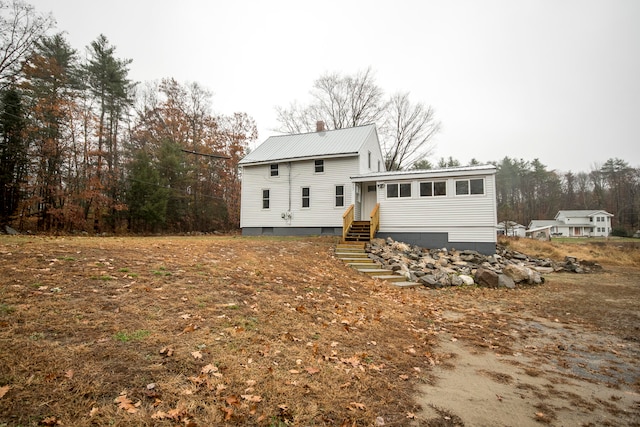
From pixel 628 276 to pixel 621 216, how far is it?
59442 millimetres

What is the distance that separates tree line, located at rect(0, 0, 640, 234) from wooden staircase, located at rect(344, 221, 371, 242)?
14.3 meters

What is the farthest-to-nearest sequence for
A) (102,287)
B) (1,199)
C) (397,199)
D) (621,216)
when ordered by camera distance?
(621,216)
(1,199)
(397,199)
(102,287)

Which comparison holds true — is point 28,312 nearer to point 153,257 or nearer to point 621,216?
point 153,257

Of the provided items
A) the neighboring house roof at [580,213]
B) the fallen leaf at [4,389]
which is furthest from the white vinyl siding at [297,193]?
the neighboring house roof at [580,213]

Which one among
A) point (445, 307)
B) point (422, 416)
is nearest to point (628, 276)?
point (445, 307)

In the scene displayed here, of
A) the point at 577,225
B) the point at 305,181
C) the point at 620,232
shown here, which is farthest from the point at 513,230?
the point at 305,181

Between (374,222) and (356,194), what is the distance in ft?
9.77

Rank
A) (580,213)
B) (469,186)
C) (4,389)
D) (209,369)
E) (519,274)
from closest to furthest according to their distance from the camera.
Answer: (4,389), (209,369), (519,274), (469,186), (580,213)

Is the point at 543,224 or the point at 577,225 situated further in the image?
the point at 577,225

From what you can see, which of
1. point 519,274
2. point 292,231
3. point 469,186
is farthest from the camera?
point 292,231

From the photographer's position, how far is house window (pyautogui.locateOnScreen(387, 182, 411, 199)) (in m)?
16.1

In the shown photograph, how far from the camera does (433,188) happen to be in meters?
15.5

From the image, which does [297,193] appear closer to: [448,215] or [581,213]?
[448,215]

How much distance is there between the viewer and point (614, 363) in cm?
454
